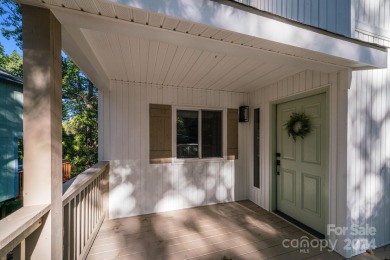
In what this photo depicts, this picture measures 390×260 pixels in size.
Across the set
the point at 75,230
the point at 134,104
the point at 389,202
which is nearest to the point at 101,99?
the point at 134,104

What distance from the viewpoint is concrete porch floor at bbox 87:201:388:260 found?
2.18 meters

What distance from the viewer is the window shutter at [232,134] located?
3.87m

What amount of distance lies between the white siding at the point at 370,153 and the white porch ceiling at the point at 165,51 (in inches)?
20.6

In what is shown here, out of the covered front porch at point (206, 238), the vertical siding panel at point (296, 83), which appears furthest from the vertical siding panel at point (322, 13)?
the covered front porch at point (206, 238)

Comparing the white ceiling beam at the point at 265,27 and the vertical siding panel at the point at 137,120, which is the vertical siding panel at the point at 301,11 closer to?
the white ceiling beam at the point at 265,27

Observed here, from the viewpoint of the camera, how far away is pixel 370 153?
2277mm

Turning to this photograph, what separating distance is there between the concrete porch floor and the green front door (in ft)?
1.00

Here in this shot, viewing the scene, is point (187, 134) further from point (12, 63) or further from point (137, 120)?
point (12, 63)

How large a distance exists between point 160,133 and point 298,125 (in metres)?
2.35

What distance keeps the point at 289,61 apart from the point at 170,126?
2.25m

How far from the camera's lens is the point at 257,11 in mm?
1448

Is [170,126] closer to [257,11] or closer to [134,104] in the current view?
[134,104]

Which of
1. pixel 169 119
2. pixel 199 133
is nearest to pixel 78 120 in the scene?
pixel 169 119

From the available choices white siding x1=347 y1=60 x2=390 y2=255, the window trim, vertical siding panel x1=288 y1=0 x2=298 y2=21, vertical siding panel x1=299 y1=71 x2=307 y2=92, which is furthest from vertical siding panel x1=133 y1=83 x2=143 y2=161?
white siding x1=347 y1=60 x2=390 y2=255
